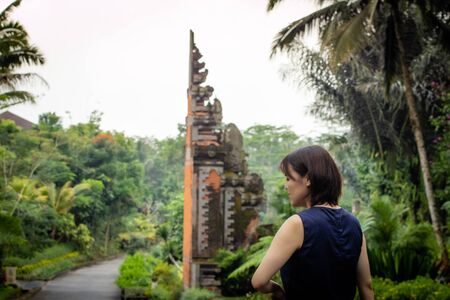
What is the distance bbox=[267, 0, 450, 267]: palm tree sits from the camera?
1213 centimetres

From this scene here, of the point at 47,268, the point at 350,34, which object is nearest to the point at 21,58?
the point at 350,34

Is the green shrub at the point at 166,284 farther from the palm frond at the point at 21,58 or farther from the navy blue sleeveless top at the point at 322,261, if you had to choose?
the navy blue sleeveless top at the point at 322,261

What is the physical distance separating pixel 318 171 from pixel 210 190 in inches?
517

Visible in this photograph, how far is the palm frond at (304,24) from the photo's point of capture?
1294 centimetres

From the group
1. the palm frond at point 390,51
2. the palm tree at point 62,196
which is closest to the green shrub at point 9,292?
the palm tree at point 62,196

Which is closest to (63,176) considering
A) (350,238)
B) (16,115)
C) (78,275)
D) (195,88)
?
(78,275)

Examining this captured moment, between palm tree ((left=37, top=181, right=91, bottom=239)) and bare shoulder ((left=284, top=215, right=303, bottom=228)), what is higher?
palm tree ((left=37, top=181, right=91, bottom=239))

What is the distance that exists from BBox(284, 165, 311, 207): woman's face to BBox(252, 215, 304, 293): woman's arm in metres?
0.16

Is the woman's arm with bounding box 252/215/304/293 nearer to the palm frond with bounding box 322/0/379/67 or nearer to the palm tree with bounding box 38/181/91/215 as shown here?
the palm frond with bounding box 322/0/379/67

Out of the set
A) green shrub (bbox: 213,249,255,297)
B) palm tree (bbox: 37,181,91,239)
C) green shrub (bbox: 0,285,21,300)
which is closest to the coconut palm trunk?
green shrub (bbox: 213,249,255,297)

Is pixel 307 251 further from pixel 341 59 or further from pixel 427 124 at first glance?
pixel 427 124

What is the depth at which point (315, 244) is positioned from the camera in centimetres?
229

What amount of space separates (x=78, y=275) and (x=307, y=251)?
2772cm

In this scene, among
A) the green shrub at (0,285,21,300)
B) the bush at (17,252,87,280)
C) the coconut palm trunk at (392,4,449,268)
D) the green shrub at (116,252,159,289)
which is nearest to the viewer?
the coconut palm trunk at (392,4,449,268)
